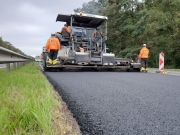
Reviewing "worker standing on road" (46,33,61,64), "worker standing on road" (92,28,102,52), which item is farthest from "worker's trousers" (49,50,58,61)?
"worker standing on road" (92,28,102,52)

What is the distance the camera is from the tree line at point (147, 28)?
18094 millimetres

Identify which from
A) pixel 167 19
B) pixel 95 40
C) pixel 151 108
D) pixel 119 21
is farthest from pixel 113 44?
pixel 151 108

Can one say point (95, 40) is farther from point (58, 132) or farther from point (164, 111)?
point (58, 132)

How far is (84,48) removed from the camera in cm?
1012

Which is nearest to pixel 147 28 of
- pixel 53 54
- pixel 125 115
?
pixel 53 54

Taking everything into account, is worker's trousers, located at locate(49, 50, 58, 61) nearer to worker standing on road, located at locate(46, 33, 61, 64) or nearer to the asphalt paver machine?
worker standing on road, located at locate(46, 33, 61, 64)

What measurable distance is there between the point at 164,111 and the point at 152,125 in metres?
0.51

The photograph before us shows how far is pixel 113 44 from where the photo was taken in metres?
24.5

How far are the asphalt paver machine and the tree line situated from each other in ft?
28.7

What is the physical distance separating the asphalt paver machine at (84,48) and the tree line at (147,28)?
344 inches

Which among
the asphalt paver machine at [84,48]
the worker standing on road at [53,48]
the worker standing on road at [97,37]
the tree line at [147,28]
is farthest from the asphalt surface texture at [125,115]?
the tree line at [147,28]

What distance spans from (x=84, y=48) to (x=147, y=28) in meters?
10.2

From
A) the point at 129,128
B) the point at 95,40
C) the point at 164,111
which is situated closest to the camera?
the point at 129,128

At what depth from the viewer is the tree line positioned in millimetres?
18094
